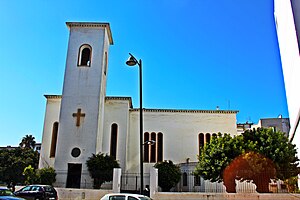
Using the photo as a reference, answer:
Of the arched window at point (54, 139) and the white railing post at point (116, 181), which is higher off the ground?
the arched window at point (54, 139)

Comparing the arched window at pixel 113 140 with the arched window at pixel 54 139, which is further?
the arched window at pixel 113 140

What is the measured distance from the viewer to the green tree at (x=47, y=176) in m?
22.0

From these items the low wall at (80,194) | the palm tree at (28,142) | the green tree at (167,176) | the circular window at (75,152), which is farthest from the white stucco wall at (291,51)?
the palm tree at (28,142)

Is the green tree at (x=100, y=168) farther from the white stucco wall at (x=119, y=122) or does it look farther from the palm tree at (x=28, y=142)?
the palm tree at (x=28, y=142)

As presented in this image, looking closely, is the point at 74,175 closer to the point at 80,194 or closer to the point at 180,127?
the point at 80,194

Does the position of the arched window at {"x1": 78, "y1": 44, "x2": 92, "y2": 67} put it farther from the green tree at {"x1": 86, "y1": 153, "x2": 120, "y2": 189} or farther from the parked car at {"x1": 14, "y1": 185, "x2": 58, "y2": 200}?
the parked car at {"x1": 14, "y1": 185, "x2": 58, "y2": 200}

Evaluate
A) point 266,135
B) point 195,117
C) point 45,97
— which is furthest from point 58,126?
point 266,135

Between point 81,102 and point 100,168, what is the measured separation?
617cm

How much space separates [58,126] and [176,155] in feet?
37.4

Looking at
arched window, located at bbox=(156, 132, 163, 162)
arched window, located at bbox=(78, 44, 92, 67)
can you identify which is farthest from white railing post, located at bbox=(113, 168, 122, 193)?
arched window, located at bbox=(78, 44, 92, 67)

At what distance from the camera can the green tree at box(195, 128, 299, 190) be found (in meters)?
17.1

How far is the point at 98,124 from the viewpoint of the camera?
25.1m

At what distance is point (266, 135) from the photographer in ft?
62.0

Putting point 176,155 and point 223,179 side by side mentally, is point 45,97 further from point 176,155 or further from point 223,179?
point 223,179
